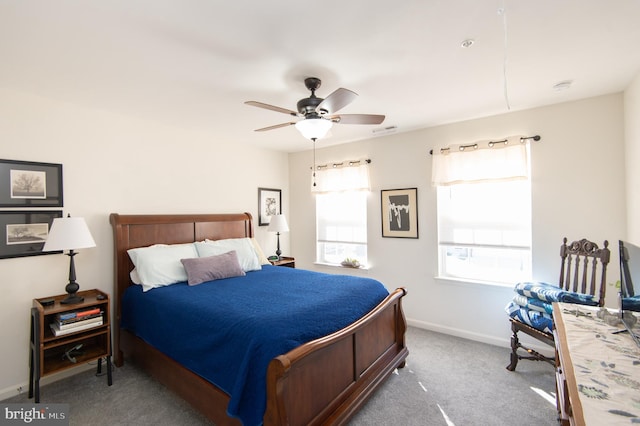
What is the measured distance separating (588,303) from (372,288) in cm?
169

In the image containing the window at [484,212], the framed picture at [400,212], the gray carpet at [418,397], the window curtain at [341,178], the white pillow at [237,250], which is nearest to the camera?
the gray carpet at [418,397]

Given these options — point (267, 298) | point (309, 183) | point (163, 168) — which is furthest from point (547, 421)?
point (163, 168)

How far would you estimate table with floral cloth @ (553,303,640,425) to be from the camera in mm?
989

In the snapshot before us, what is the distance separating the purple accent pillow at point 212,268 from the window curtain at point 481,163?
2.60 metres

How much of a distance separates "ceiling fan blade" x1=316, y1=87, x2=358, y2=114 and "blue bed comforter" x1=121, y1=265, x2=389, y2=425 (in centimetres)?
148

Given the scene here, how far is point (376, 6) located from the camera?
1.51m

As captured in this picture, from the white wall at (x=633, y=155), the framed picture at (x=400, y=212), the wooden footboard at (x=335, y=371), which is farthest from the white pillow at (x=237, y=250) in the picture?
the white wall at (x=633, y=155)

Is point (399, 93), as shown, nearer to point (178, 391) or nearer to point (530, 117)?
point (530, 117)

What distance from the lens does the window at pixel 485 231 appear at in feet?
10.4

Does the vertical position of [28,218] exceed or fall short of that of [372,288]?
it exceeds it

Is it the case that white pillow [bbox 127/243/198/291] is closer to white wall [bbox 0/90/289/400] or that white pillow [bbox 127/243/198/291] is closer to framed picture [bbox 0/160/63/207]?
white wall [bbox 0/90/289/400]

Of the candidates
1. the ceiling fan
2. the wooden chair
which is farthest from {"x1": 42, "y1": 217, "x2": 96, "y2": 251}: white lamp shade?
the wooden chair

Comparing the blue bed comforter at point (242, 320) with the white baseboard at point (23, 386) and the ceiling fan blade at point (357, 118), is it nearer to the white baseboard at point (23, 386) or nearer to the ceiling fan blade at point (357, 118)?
the white baseboard at point (23, 386)

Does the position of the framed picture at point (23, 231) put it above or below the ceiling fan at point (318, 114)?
below
